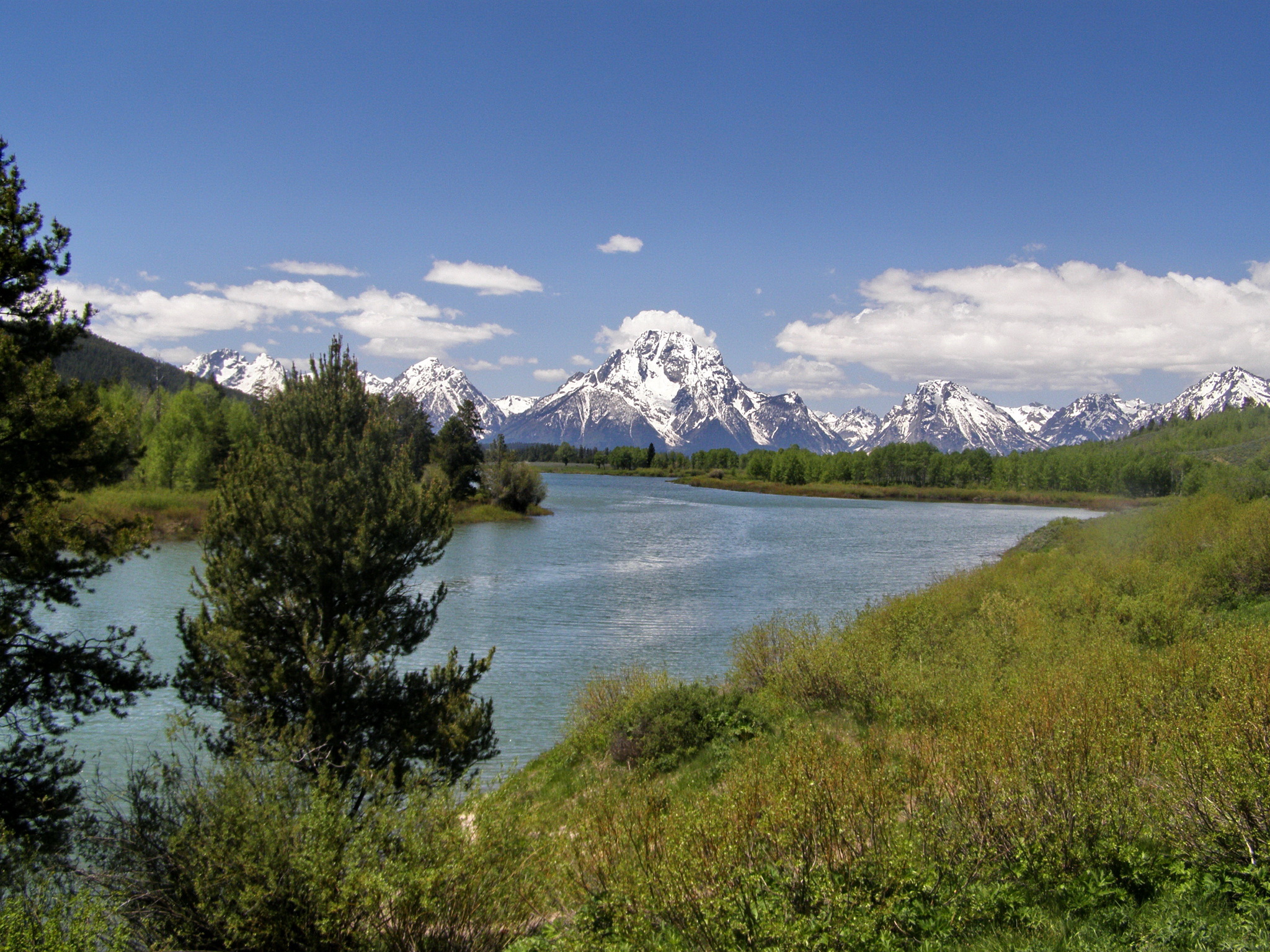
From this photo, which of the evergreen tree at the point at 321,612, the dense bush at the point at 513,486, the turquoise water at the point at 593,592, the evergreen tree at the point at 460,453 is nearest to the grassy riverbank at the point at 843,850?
the evergreen tree at the point at 321,612

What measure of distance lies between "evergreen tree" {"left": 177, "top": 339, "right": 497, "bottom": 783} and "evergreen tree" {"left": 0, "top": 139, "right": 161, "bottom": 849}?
6.01 ft

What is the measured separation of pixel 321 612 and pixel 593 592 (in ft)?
94.2

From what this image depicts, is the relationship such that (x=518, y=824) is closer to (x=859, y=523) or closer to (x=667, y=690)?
(x=667, y=690)

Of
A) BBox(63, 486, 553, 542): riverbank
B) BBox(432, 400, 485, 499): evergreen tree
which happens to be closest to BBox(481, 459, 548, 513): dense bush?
BBox(432, 400, 485, 499): evergreen tree

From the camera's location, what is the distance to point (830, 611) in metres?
37.8

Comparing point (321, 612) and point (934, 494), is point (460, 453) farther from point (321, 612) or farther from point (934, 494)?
point (934, 494)

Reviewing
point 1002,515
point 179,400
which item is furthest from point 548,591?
point 1002,515

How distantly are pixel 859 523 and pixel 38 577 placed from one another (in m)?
92.6

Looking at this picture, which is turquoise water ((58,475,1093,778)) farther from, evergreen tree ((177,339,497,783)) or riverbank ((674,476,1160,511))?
riverbank ((674,476,1160,511))

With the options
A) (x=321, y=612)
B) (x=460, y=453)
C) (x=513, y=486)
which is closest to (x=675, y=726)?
(x=321, y=612)

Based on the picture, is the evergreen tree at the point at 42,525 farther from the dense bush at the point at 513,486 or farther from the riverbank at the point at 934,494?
the riverbank at the point at 934,494

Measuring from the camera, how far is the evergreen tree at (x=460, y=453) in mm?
90875

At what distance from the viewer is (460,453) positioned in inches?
3659

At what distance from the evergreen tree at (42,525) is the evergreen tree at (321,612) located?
183 centimetres
